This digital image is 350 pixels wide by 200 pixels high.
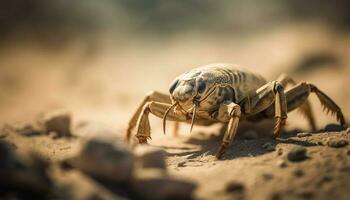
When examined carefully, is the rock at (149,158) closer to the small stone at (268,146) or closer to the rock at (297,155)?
the rock at (297,155)

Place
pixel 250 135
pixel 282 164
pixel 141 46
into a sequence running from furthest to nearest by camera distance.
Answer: pixel 141 46 → pixel 250 135 → pixel 282 164

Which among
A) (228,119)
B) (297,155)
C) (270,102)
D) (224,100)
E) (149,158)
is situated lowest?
(297,155)

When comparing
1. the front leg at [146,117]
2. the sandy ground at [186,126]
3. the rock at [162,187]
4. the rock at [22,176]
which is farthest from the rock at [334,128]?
the rock at [22,176]

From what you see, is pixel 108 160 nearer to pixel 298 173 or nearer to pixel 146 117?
pixel 298 173

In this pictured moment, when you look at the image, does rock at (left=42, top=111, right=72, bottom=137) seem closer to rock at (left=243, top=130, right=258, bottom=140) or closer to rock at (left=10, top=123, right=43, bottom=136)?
rock at (left=10, top=123, right=43, bottom=136)

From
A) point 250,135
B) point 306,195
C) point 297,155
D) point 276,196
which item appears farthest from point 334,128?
point 276,196

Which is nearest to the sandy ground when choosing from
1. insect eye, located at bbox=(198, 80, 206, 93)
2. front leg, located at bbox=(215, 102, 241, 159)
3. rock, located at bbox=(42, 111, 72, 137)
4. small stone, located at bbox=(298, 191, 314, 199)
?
small stone, located at bbox=(298, 191, 314, 199)
